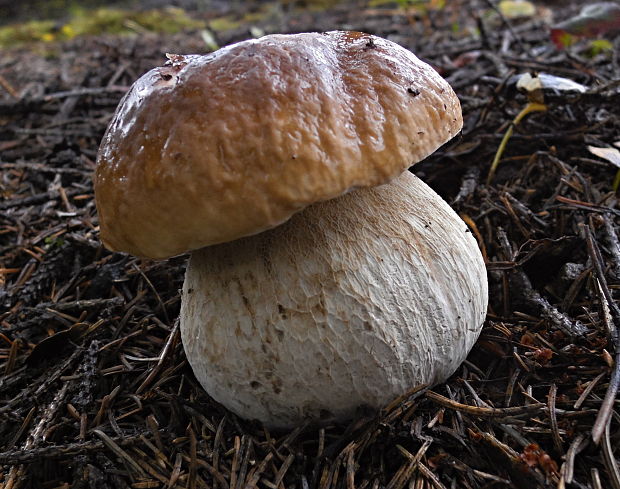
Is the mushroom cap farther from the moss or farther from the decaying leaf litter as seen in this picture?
the moss

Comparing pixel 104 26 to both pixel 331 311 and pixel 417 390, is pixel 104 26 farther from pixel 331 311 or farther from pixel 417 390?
pixel 417 390

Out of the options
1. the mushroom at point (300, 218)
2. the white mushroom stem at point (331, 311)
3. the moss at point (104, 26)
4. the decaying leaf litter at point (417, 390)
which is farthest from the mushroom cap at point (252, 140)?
the moss at point (104, 26)

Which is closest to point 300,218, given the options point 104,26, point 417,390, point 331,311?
point 331,311

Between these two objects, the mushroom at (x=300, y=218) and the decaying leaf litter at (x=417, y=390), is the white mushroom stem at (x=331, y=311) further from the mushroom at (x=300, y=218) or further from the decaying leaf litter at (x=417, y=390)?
the decaying leaf litter at (x=417, y=390)

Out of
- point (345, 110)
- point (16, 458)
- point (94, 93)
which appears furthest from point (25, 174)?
point (345, 110)

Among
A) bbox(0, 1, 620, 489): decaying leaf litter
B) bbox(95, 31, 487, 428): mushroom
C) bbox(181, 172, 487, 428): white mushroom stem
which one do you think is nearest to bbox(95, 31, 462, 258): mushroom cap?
bbox(95, 31, 487, 428): mushroom

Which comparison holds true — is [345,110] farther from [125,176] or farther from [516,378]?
[516,378]
